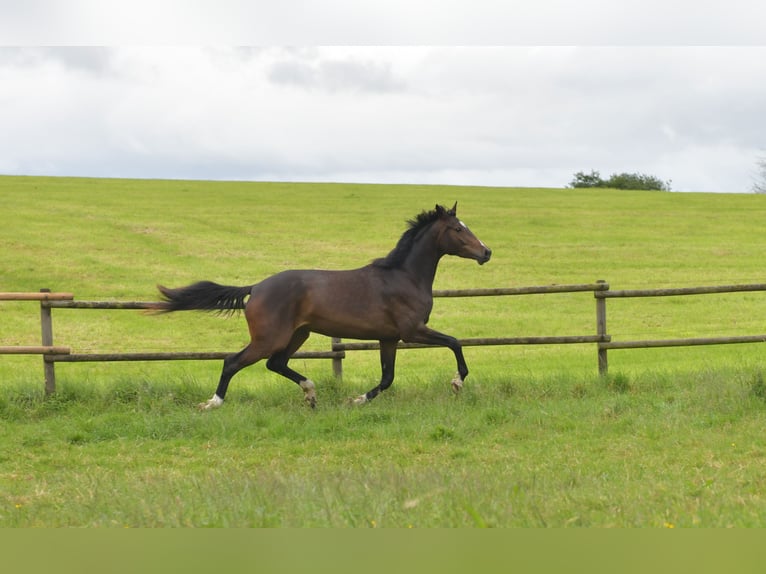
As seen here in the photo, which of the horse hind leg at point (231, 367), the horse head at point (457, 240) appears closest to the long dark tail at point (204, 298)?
the horse hind leg at point (231, 367)

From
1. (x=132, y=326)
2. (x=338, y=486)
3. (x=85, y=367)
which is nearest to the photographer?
(x=338, y=486)

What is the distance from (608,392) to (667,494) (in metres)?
5.05

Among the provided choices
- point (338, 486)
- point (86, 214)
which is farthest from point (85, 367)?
point (86, 214)

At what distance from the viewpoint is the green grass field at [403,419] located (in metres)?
4.70

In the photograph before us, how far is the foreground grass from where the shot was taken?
14.4ft

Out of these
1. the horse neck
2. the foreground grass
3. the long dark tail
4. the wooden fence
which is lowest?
the foreground grass

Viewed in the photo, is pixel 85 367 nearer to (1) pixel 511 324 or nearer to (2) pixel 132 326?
(2) pixel 132 326

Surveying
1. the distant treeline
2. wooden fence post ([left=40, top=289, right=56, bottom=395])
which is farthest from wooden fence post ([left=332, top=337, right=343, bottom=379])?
the distant treeline

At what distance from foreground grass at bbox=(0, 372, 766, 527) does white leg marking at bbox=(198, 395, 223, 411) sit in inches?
9.9

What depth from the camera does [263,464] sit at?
7.66 metres

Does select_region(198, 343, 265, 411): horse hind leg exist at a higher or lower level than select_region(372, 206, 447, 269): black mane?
lower

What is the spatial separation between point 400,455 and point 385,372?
2.41 metres

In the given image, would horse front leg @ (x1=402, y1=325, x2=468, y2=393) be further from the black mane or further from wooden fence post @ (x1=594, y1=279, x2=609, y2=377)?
wooden fence post @ (x1=594, y1=279, x2=609, y2=377)

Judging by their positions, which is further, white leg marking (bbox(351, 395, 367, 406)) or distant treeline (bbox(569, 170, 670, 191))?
distant treeline (bbox(569, 170, 670, 191))
